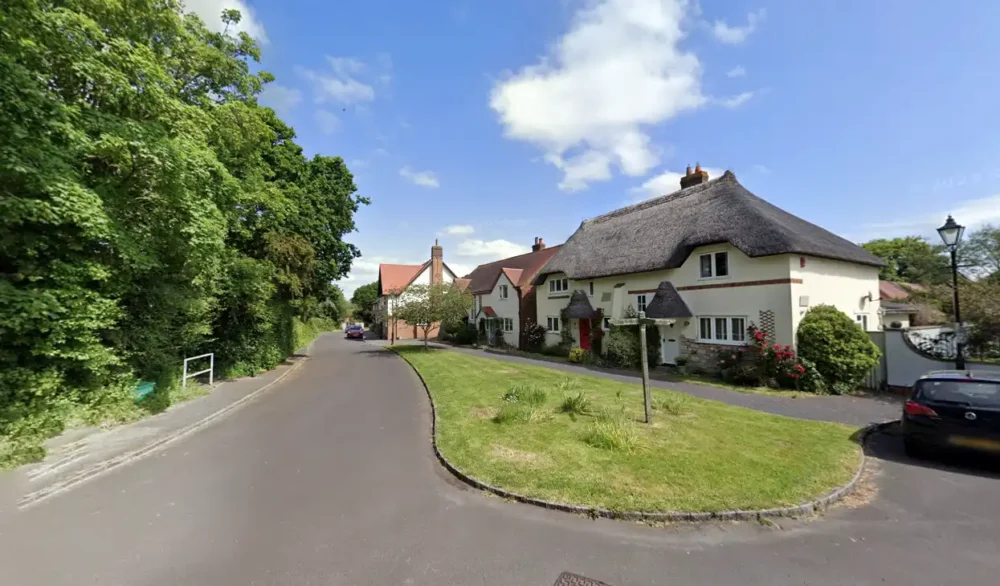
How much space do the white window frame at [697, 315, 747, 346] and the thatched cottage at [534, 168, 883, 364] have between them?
4 centimetres

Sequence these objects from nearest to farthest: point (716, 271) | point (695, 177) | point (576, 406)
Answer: point (576, 406) → point (716, 271) → point (695, 177)

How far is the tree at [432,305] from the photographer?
2683 cm

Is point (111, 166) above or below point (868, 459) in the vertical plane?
above

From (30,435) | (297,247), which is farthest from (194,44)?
(30,435)

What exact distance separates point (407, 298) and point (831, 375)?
23.7 meters

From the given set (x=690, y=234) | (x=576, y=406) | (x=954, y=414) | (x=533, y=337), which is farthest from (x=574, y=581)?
(x=533, y=337)

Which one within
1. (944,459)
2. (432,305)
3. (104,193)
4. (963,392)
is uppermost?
(104,193)

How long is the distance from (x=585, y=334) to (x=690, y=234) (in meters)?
8.09

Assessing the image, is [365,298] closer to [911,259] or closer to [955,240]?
[911,259]

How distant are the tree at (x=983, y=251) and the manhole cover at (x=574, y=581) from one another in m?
36.2

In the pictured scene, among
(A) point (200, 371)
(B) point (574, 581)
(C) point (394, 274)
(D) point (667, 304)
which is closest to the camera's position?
(B) point (574, 581)

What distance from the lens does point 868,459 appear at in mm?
7184

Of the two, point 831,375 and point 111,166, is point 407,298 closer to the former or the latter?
point 111,166

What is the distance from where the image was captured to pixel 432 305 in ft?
88.2
